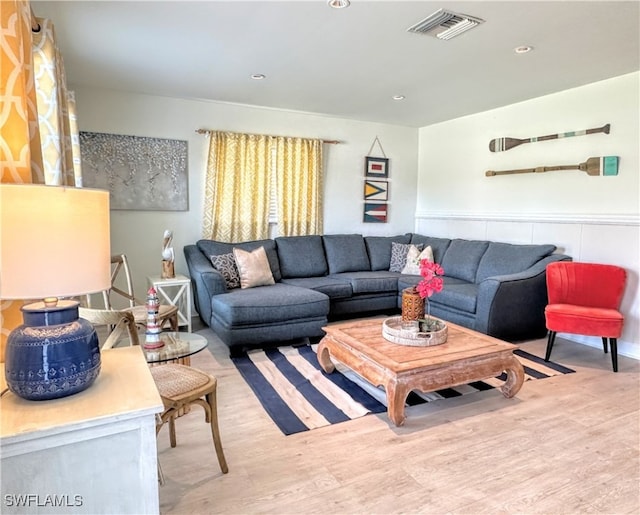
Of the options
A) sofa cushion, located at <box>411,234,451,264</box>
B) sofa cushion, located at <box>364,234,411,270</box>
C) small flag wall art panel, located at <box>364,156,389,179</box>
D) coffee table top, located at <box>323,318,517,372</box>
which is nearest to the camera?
coffee table top, located at <box>323,318,517,372</box>

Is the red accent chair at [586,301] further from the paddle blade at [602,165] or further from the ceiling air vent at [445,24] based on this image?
the ceiling air vent at [445,24]

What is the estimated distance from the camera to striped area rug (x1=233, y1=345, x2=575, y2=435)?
247 cm

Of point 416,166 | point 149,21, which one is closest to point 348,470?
point 149,21

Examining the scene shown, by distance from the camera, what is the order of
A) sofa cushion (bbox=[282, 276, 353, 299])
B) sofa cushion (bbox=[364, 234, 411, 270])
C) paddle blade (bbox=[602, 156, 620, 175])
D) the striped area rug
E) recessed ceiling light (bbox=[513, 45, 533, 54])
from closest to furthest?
the striped area rug < recessed ceiling light (bbox=[513, 45, 533, 54]) < paddle blade (bbox=[602, 156, 620, 175]) < sofa cushion (bbox=[282, 276, 353, 299]) < sofa cushion (bbox=[364, 234, 411, 270])

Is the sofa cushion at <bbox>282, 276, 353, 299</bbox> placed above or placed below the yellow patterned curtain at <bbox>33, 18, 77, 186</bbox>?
below

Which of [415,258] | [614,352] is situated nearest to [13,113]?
[614,352]

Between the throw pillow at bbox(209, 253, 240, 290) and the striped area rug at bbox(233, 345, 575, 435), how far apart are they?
0.82 metres

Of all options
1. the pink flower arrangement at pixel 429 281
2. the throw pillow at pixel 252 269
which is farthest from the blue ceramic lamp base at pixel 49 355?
the throw pillow at pixel 252 269

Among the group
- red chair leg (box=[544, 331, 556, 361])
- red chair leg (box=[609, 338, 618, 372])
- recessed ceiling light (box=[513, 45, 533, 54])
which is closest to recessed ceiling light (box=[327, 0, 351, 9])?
recessed ceiling light (box=[513, 45, 533, 54])

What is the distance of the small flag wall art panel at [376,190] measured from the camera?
18.0 feet

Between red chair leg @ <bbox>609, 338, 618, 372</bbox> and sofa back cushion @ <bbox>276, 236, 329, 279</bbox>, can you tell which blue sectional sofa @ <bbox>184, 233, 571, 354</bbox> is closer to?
sofa back cushion @ <bbox>276, 236, 329, 279</bbox>

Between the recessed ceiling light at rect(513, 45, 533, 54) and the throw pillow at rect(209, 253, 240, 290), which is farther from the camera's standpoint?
the throw pillow at rect(209, 253, 240, 290)

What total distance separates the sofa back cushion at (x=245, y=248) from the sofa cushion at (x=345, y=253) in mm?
668

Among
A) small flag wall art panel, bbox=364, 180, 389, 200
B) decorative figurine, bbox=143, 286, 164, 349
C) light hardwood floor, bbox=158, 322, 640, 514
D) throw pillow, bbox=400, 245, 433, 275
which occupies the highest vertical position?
small flag wall art panel, bbox=364, 180, 389, 200
